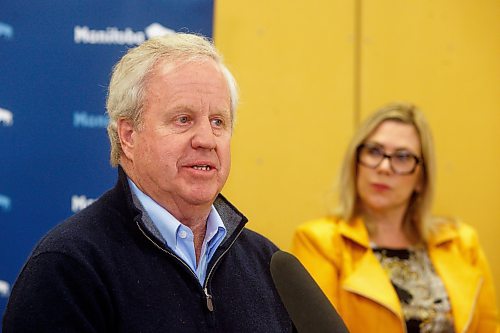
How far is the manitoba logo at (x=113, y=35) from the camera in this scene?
271cm

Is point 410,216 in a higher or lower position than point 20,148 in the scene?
lower

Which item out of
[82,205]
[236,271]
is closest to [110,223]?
[236,271]

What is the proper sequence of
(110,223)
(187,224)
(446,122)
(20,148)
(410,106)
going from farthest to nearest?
1. (446,122)
2. (410,106)
3. (20,148)
4. (187,224)
5. (110,223)

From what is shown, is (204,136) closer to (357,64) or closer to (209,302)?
(209,302)

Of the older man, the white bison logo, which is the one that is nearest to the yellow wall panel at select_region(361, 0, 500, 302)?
the white bison logo

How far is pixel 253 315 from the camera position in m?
1.50

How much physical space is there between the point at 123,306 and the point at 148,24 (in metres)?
1.65

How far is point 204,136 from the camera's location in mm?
1434

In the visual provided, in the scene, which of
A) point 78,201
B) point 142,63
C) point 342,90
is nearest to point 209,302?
point 142,63

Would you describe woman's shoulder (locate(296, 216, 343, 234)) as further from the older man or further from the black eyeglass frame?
the older man

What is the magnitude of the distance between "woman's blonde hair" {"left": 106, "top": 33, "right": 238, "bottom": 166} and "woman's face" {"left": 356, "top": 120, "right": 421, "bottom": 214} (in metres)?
1.42

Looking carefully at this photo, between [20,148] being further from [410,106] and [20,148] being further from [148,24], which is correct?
[410,106]

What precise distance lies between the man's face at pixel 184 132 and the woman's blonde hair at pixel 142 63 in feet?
0.05

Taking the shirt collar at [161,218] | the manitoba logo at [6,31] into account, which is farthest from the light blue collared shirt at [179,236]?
the manitoba logo at [6,31]
